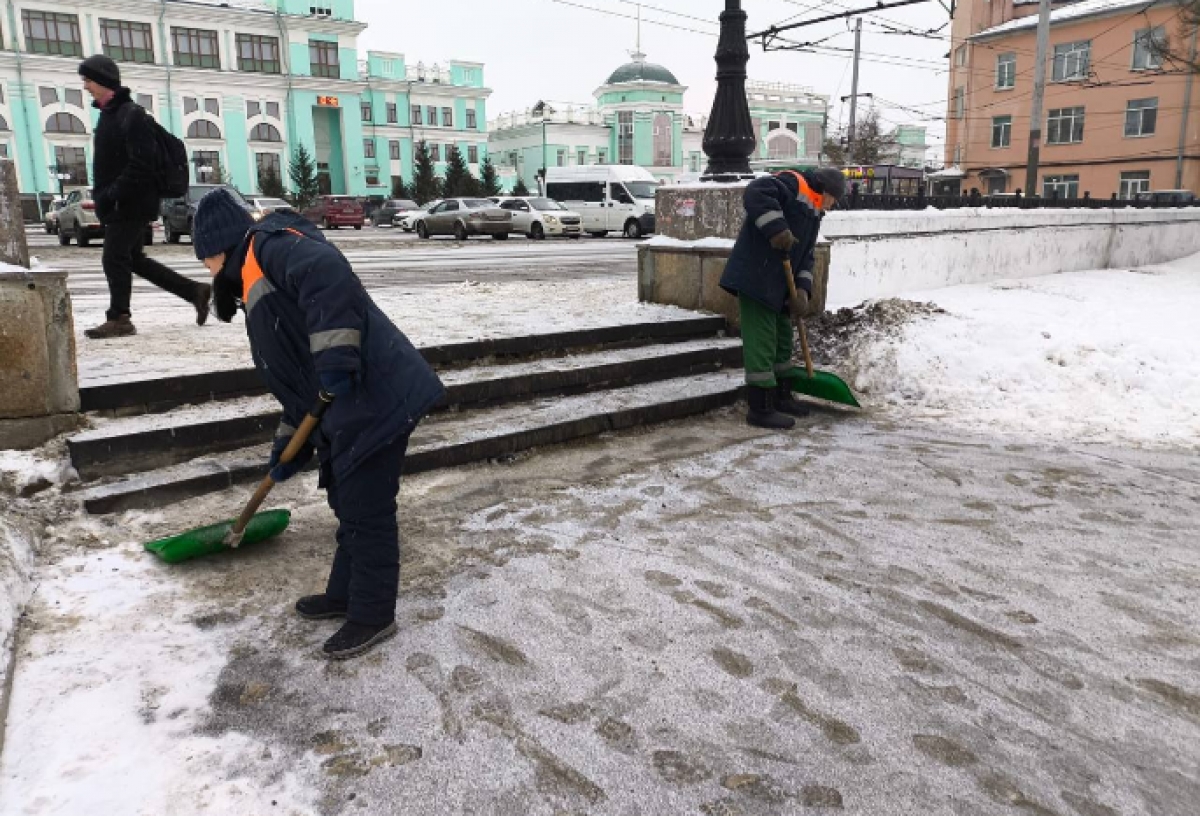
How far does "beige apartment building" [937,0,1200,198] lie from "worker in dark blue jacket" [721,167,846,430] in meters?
29.5

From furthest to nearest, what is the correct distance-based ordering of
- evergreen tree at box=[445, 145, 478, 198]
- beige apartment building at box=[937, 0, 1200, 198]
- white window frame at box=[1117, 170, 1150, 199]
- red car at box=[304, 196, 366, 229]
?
evergreen tree at box=[445, 145, 478, 198], white window frame at box=[1117, 170, 1150, 199], beige apartment building at box=[937, 0, 1200, 198], red car at box=[304, 196, 366, 229]

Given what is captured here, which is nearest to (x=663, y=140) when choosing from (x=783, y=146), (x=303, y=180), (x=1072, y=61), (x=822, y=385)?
(x=783, y=146)

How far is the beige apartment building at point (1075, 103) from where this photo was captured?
34094 mm

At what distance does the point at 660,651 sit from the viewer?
2.71 metres

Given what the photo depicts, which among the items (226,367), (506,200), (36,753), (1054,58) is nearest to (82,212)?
(506,200)

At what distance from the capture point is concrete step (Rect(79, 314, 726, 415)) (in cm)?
418

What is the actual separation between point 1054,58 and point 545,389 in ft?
138

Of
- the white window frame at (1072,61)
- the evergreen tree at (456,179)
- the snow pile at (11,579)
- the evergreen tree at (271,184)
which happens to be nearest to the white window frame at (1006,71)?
the white window frame at (1072,61)

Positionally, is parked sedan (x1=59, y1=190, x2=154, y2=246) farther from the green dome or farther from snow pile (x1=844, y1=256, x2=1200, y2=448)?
the green dome

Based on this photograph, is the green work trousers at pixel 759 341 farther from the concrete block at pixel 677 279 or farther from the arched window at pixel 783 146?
the arched window at pixel 783 146

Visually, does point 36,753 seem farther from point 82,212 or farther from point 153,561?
point 82,212

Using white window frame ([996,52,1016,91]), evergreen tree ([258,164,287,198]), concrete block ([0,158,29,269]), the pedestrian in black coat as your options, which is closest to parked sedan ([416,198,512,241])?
the pedestrian in black coat

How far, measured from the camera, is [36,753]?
2146mm

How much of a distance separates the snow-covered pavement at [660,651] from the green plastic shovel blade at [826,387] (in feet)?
3.36
